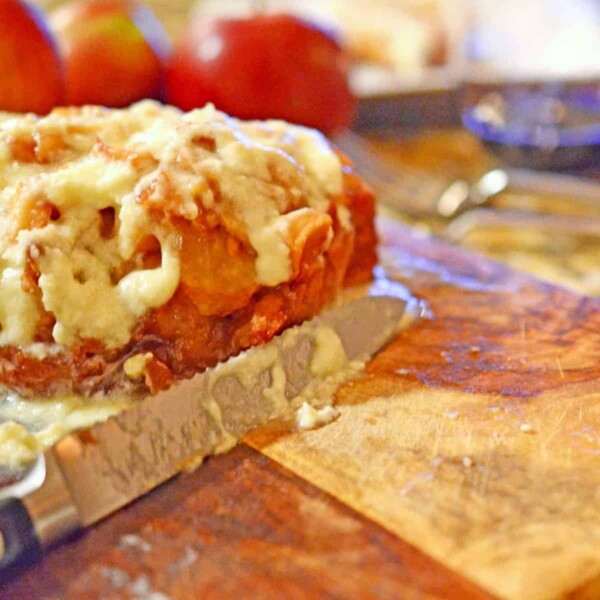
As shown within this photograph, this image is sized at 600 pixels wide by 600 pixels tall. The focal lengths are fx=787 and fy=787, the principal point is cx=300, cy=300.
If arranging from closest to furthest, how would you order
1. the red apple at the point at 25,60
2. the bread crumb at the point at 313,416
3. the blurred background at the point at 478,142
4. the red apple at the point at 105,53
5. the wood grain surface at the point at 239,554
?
the wood grain surface at the point at 239,554 < the bread crumb at the point at 313,416 < the red apple at the point at 25,60 < the blurred background at the point at 478,142 < the red apple at the point at 105,53

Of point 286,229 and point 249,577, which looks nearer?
point 249,577

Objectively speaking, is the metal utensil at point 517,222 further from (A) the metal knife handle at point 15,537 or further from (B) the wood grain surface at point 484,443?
(A) the metal knife handle at point 15,537

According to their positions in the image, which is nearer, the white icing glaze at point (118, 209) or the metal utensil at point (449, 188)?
the white icing glaze at point (118, 209)

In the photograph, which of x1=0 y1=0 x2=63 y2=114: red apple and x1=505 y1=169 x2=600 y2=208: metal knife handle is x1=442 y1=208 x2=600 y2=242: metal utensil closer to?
x1=505 y1=169 x2=600 y2=208: metal knife handle

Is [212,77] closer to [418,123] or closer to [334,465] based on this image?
[418,123]

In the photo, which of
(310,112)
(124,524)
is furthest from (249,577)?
(310,112)

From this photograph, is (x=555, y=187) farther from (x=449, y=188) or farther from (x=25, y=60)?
(x=25, y=60)

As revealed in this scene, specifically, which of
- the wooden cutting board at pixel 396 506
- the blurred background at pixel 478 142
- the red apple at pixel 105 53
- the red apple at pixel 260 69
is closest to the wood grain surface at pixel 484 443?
the wooden cutting board at pixel 396 506

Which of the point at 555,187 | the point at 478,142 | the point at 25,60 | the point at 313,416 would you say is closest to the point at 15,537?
the point at 313,416
